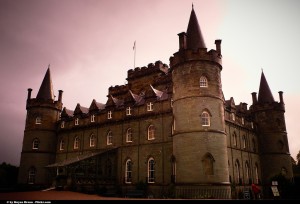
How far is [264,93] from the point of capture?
4147cm

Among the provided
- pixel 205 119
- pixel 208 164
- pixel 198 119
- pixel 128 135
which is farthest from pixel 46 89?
pixel 208 164

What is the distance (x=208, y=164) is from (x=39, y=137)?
90.7ft

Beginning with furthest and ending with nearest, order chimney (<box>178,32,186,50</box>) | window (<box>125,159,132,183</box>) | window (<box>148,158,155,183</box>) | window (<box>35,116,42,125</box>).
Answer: window (<box>35,116,42,125</box>), window (<box>125,159,132,183</box>), window (<box>148,158,155,183</box>), chimney (<box>178,32,186,50</box>)

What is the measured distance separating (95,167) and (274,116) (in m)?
26.9

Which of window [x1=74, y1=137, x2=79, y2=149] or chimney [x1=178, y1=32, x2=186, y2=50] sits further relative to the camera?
window [x1=74, y1=137, x2=79, y2=149]

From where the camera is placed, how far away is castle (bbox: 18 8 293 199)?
23.7m

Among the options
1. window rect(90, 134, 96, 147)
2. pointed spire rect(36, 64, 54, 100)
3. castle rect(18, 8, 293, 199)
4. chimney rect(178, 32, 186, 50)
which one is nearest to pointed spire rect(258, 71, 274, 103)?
castle rect(18, 8, 293, 199)

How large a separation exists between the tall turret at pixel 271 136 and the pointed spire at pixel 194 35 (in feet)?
63.0

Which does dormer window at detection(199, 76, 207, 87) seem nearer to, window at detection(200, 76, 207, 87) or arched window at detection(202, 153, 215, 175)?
window at detection(200, 76, 207, 87)

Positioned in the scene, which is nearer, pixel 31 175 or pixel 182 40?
pixel 182 40

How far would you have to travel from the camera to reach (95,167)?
101 feet

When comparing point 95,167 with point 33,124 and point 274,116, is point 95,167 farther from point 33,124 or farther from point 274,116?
point 274,116

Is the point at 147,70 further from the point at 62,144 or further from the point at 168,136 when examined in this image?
the point at 62,144

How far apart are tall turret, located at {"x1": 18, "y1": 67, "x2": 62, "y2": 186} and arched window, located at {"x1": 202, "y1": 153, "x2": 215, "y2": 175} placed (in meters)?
25.0
